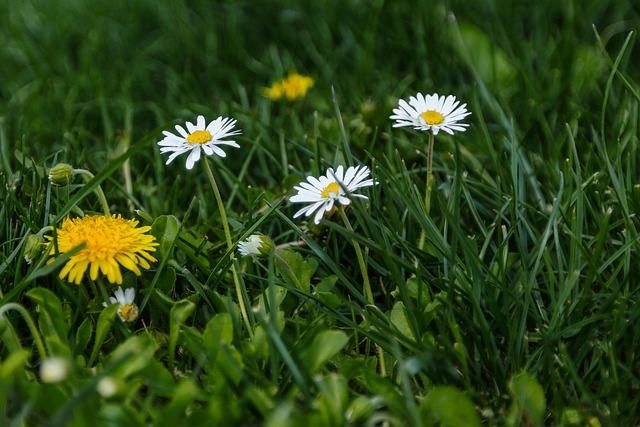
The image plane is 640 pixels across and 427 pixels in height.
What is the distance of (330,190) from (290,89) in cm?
90

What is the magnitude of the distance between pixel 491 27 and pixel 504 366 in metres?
1.39

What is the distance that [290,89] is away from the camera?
2014mm

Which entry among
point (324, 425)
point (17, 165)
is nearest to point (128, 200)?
point (17, 165)

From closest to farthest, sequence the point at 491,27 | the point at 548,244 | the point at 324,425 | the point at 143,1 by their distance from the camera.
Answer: the point at 324,425 → the point at 548,244 → the point at 491,27 → the point at 143,1

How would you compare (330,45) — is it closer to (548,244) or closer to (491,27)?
(491,27)

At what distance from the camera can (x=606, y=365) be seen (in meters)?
1.10

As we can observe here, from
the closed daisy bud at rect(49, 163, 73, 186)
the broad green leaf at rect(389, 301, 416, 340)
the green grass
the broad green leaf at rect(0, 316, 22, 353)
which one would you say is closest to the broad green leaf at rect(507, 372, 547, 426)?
the green grass

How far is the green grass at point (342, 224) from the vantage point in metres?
1.00

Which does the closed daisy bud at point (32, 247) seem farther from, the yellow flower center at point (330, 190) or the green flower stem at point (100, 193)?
the yellow flower center at point (330, 190)

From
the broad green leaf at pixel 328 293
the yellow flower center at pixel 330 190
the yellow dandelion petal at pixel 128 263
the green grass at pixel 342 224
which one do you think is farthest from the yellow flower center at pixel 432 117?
the yellow dandelion petal at pixel 128 263

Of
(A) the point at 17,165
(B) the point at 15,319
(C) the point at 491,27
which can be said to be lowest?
(B) the point at 15,319

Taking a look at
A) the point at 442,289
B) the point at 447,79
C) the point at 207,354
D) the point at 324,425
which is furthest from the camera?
the point at 447,79

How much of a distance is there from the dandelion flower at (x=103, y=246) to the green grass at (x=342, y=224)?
39mm

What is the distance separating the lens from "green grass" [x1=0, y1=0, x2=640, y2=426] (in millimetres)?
1001
